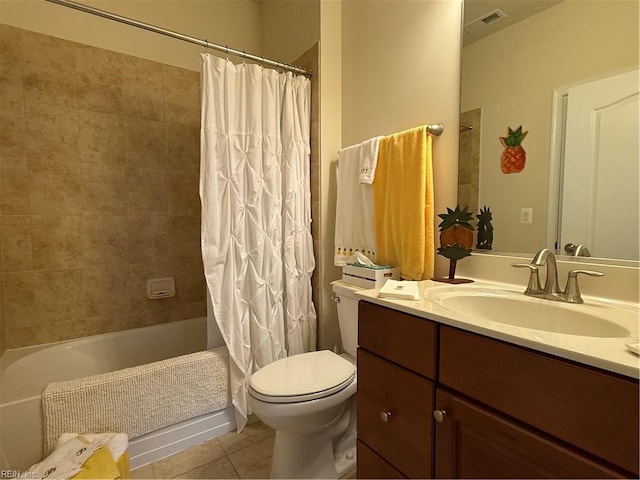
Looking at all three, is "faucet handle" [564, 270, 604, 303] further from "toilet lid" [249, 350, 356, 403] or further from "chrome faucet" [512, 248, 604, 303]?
"toilet lid" [249, 350, 356, 403]

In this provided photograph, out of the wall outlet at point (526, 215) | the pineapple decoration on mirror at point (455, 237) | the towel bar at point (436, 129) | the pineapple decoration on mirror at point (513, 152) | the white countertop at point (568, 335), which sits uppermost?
the towel bar at point (436, 129)

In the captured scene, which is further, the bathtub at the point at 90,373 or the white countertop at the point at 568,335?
the bathtub at the point at 90,373

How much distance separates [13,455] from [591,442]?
183 cm

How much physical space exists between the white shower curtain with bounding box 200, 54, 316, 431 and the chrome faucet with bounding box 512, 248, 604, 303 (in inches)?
43.9

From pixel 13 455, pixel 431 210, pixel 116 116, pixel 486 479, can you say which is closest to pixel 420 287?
pixel 431 210

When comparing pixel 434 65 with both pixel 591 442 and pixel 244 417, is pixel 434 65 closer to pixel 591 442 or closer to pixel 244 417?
pixel 591 442

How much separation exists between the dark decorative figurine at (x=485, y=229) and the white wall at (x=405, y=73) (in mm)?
130

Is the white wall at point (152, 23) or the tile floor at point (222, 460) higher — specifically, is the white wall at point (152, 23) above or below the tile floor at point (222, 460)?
above

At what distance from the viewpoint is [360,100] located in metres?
1.72

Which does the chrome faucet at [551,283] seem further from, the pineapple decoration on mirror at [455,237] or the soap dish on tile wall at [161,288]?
the soap dish on tile wall at [161,288]

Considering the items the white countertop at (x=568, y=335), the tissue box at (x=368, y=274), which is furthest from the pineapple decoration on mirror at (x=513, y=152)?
the tissue box at (x=368, y=274)

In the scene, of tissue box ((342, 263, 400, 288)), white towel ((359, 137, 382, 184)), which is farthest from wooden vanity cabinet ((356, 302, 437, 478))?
white towel ((359, 137, 382, 184))

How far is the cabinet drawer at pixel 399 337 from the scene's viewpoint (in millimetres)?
809

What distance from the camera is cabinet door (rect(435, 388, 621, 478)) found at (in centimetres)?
57
